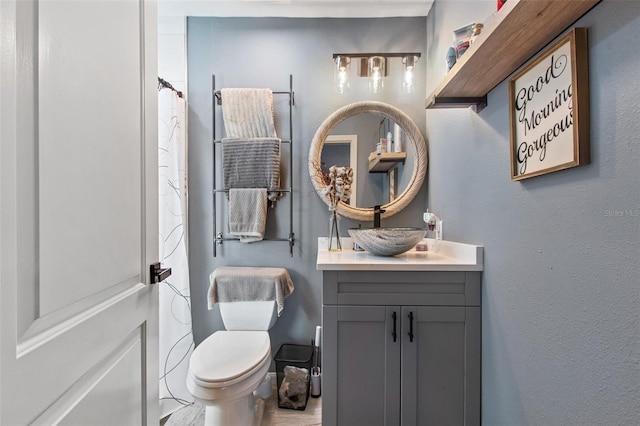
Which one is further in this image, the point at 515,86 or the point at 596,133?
the point at 515,86

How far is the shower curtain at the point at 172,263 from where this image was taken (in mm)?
1731

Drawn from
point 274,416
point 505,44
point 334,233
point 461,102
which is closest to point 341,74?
point 461,102

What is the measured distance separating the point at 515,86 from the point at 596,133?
379 mm

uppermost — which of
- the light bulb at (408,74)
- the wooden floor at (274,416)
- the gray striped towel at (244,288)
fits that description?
the light bulb at (408,74)

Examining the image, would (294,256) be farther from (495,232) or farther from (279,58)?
(279,58)

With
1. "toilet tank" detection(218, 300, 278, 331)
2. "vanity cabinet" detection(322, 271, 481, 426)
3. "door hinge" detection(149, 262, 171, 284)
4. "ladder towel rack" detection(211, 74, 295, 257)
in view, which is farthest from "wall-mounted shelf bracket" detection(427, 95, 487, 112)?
"toilet tank" detection(218, 300, 278, 331)

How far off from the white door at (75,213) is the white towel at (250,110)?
A: 1004mm

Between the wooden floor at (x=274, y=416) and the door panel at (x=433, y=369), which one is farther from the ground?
the door panel at (x=433, y=369)

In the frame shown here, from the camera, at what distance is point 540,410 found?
0.88 metres

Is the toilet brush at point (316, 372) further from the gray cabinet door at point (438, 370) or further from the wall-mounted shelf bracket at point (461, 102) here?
the wall-mounted shelf bracket at point (461, 102)

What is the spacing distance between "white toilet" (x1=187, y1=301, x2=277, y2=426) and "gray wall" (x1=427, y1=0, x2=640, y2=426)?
1037 mm

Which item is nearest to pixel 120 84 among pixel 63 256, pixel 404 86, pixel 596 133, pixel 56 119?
pixel 56 119

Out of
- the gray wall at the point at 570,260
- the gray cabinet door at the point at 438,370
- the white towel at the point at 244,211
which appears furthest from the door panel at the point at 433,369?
the white towel at the point at 244,211

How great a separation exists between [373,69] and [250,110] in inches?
33.2
